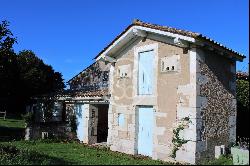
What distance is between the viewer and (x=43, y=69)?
51.4 m

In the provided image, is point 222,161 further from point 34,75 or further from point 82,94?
point 34,75

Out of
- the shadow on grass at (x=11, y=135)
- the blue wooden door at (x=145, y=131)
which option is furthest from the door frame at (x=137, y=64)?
the shadow on grass at (x=11, y=135)

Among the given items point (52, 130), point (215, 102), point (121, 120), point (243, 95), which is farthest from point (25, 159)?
point (243, 95)

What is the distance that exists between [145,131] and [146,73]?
8.96 feet

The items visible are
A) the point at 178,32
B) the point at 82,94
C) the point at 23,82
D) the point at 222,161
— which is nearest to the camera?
the point at 222,161

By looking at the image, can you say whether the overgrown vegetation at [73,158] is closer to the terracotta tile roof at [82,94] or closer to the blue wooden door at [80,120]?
the terracotta tile roof at [82,94]

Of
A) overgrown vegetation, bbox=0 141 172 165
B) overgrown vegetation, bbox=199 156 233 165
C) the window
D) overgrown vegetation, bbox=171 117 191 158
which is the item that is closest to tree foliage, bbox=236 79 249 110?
overgrown vegetation, bbox=199 156 233 165

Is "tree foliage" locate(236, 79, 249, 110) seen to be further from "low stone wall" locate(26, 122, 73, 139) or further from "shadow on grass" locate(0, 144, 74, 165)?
"low stone wall" locate(26, 122, 73, 139)

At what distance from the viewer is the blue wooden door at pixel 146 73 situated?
14.8 meters

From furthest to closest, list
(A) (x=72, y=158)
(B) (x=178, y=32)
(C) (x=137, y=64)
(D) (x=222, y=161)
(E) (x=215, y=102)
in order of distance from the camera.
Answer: (C) (x=137, y=64) → (A) (x=72, y=158) → (E) (x=215, y=102) → (B) (x=178, y=32) → (D) (x=222, y=161)

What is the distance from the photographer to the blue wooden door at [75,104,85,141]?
67.8 ft

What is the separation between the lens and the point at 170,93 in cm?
1365

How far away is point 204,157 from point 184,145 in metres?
0.91

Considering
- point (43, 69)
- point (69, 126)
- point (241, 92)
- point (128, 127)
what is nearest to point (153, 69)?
point (128, 127)
